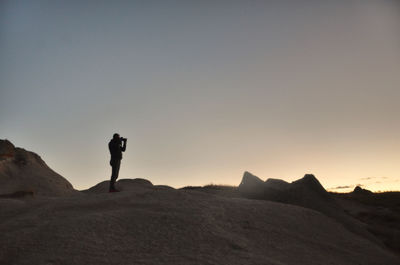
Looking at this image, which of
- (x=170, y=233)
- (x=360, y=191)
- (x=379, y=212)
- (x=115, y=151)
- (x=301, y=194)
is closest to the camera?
(x=170, y=233)

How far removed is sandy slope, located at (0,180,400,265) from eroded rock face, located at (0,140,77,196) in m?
11.6

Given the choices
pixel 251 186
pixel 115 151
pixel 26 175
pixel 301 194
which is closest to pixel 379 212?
pixel 301 194

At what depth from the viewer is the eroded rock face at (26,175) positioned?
2129cm

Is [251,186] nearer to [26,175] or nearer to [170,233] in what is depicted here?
[170,233]

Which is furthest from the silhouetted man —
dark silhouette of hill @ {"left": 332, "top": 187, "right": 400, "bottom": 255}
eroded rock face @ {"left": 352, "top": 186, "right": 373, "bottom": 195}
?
eroded rock face @ {"left": 352, "top": 186, "right": 373, "bottom": 195}

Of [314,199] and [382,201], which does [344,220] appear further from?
[382,201]

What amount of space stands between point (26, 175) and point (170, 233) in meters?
17.3

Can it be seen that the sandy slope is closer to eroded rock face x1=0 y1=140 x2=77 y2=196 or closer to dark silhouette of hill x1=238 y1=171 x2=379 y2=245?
dark silhouette of hill x1=238 y1=171 x2=379 y2=245

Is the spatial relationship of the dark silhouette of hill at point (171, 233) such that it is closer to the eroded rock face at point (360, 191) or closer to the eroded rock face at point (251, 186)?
the eroded rock face at point (251, 186)

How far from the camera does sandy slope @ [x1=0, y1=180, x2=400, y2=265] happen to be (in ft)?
22.4

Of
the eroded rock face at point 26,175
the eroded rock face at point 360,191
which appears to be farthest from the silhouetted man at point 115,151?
the eroded rock face at point 360,191

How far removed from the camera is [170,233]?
780 centimetres

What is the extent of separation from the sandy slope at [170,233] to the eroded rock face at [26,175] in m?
11.6

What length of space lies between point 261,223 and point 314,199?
5760 millimetres
